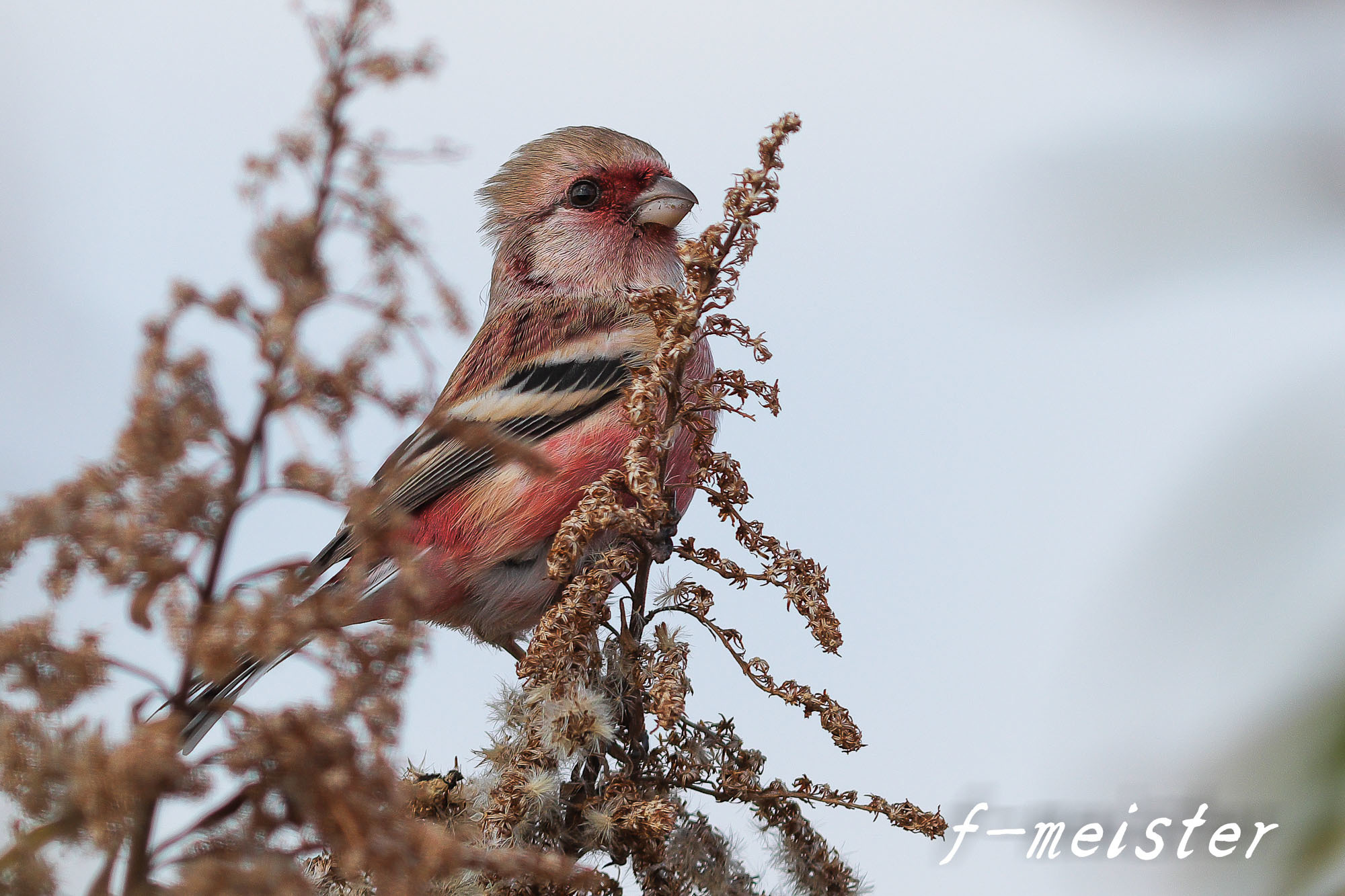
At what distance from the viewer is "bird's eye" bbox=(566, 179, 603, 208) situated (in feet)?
11.8

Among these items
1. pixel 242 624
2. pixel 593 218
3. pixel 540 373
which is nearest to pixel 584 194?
pixel 593 218

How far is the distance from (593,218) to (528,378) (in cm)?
62

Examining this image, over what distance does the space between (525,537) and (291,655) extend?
1781 mm

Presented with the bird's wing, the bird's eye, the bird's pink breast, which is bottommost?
the bird's pink breast

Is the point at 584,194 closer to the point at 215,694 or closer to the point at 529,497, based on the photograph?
the point at 529,497

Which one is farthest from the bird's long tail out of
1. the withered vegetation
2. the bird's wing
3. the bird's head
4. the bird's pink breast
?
the bird's head

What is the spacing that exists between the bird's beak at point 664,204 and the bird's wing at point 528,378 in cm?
29

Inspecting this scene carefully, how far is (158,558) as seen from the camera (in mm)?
947

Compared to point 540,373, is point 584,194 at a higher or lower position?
higher

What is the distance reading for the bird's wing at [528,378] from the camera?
2926 mm

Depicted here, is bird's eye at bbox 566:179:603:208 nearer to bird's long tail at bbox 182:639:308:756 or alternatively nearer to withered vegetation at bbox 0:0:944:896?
bird's long tail at bbox 182:639:308:756

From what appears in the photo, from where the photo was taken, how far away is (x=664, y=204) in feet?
11.3

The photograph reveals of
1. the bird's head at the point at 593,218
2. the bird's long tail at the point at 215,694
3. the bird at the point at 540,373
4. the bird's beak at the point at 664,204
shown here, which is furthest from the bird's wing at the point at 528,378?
the bird's long tail at the point at 215,694

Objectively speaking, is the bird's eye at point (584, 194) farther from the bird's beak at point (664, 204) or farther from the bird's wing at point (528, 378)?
the bird's wing at point (528, 378)
